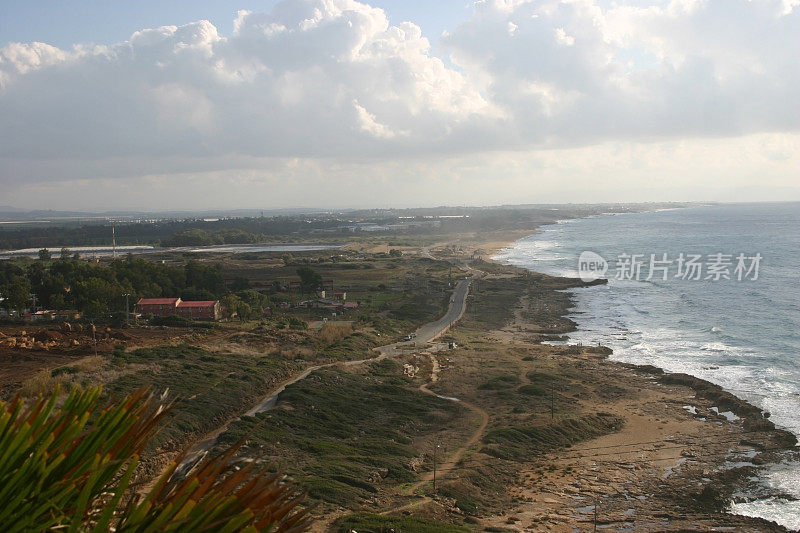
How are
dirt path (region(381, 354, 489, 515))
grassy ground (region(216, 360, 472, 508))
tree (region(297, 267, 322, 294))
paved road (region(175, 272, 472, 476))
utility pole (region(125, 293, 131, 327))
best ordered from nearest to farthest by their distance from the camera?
dirt path (region(381, 354, 489, 515)) → grassy ground (region(216, 360, 472, 508)) → paved road (region(175, 272, 472, 476)) → utility pole (region(125, 293, 131, 327)) → tree (region(297, 267, 322, 294))

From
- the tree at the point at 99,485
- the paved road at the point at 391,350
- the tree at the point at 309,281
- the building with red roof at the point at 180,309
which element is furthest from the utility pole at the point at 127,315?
the tree at the point at 99,485

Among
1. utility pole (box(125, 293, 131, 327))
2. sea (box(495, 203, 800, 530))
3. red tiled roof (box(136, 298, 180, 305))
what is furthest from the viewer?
red tiled roof (box(136, 298, 180, 305))

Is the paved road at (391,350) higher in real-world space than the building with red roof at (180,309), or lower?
lower

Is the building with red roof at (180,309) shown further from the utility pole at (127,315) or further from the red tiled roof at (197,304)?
the utility pole at (127,315)

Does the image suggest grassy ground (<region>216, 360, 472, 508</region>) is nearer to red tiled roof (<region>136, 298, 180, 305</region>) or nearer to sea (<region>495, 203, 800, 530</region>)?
sea (<region>495, 203, 800, 530</region>)

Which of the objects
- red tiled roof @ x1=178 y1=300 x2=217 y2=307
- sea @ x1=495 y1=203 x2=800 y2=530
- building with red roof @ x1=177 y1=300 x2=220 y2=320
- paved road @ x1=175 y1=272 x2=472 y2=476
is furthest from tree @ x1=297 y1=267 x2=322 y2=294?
sea @ x1=495 y1=203 x2=800 y2=530

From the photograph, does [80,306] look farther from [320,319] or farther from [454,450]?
[454,450]

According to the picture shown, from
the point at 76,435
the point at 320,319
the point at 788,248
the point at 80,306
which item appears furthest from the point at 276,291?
the point at 788,248
